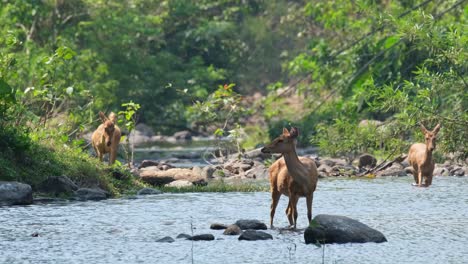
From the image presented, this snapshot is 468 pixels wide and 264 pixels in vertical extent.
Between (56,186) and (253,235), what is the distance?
651cm

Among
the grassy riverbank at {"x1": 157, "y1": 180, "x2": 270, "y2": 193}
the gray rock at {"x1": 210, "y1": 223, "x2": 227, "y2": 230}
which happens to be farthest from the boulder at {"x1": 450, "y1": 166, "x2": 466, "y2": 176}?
the gray rock at {"x1": 210, "y1": 223, "x2": 227, "y2": 230}

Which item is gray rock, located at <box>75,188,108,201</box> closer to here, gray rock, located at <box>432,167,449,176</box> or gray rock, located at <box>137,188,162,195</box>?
gray rock, located at <box>137,188,162,195</box>

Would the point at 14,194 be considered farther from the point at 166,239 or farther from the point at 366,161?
the point at 366,161

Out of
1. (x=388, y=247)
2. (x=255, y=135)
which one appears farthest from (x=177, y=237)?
(x=255, y=135)

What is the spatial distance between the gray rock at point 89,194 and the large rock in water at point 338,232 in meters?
6.46

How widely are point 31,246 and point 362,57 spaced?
75.4 ft

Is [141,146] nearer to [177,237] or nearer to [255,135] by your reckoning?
[255,135]

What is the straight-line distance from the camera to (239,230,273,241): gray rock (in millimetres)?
14922

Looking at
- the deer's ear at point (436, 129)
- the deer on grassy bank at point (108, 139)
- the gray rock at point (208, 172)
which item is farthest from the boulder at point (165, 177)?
the deer's ear at point (436, 129)

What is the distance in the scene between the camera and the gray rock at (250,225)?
15969 mm

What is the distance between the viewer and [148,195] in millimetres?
21328

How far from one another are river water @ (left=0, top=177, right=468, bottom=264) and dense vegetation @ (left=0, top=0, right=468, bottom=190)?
1.93m

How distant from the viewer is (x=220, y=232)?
51.6 ft

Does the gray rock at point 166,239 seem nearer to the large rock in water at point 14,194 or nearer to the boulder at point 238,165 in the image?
the large rock in water at point 14,194
